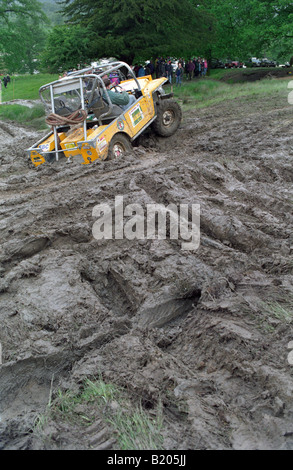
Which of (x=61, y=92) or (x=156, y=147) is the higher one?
(x=61, y=92)

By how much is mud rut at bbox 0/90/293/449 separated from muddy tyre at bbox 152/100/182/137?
352 cm

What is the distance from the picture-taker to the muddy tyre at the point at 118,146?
8.11 meters

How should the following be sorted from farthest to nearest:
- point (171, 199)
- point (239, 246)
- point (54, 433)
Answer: point (171, 199) → point (239, 246) → point (54, 433)

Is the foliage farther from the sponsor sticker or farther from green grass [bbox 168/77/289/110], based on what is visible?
the sponsor sticker

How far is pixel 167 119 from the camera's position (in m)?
10.5

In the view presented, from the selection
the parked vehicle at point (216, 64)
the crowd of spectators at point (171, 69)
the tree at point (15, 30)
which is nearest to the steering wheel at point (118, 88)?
the crowd of spectators at point (171, 69)

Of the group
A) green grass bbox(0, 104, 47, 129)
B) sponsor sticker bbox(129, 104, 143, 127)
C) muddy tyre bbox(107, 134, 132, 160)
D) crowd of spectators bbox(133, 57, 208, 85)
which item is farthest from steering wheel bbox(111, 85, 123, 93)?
crowd of spectators bbox(133, 57, 208, 85)

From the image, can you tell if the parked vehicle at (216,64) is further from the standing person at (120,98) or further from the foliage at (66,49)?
the standing person at (120,98)

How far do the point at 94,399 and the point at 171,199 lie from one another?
352 cm

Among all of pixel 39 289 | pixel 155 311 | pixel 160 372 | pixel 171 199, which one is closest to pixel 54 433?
pixel 160 372

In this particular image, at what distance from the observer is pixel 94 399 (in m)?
2.72

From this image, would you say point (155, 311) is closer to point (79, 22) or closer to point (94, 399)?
point (94, 399)

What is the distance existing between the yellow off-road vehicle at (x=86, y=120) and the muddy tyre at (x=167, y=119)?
→ 0.65 m

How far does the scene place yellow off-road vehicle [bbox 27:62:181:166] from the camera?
312 inches
